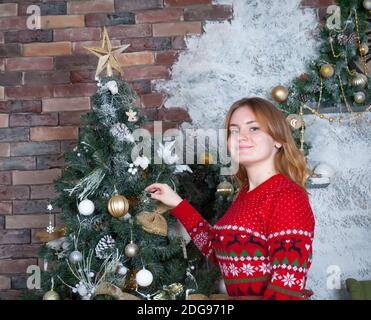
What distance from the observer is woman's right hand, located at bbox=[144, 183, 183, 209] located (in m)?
1.81

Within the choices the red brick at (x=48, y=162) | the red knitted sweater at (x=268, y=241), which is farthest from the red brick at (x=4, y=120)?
the red knitted sweater at (x=268, y=241)

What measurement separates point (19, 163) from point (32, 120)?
23cm

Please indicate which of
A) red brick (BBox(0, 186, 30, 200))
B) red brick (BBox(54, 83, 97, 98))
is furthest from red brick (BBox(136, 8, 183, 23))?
red brick (BBox(0, 186, 30, 200))

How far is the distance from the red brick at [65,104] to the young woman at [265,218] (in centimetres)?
118

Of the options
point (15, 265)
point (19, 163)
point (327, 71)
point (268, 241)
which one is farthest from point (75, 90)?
point (268, 241)

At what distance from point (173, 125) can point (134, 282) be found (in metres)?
1.04

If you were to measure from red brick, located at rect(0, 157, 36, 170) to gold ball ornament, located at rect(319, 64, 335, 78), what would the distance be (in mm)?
1491

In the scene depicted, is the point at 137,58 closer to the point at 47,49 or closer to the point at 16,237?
the point at 47,49

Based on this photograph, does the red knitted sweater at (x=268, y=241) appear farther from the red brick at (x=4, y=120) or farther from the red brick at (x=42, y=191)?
the red brick at (x=4, y=120)

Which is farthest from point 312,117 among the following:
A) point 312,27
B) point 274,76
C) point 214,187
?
point 214,187

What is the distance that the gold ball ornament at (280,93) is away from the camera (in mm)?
2449

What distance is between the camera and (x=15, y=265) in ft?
8.54

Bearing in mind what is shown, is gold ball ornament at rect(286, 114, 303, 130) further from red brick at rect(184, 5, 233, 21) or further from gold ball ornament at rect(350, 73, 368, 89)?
red brick at rect(184, 5, 233, 21)

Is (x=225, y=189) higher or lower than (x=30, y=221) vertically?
Result: higher
